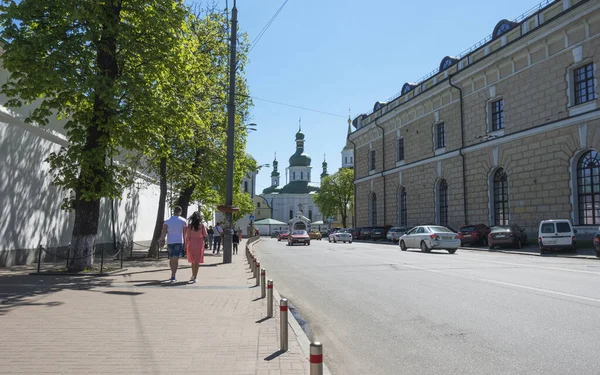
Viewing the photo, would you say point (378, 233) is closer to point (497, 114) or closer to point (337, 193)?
point (497, 114)

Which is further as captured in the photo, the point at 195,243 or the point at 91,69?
the point at 91,69

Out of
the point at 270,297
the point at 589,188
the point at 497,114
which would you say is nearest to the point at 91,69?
the point at 270,297

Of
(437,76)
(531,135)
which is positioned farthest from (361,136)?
(531,135)

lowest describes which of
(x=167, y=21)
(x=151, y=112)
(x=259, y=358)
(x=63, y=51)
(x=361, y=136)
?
(x=259, y=358)

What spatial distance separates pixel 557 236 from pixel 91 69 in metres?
21.2

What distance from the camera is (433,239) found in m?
24.8

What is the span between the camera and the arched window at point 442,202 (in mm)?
40688

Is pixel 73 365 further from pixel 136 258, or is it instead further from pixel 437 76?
pixel 437 76

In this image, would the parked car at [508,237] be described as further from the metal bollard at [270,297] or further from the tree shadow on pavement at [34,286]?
the metal bollard at [270,297]

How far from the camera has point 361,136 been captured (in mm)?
58594

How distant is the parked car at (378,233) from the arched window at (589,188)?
73.7 feet

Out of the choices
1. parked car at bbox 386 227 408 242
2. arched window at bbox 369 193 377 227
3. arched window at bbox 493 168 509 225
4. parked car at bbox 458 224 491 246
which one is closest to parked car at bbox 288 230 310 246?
parked car at bbox 386 227 408 242

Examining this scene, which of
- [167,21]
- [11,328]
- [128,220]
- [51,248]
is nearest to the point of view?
[11,328]

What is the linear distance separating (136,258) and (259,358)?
1706 cm
